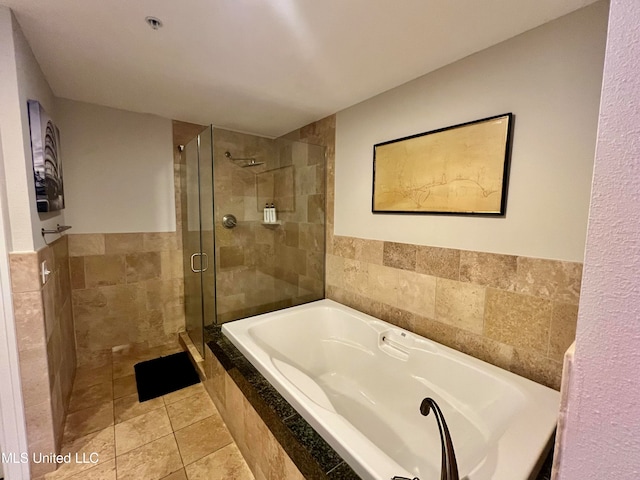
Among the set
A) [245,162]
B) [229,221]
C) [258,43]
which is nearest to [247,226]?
[229,221]

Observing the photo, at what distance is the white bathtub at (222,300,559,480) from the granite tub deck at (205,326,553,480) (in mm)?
34

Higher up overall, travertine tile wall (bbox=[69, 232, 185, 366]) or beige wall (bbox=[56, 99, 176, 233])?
beige wall (bbox=[56, 99, 176, 233])

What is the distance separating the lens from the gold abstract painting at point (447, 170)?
4.95 ft

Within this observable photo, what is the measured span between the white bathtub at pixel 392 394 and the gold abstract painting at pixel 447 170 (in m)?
0.90

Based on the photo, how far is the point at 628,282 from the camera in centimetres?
33

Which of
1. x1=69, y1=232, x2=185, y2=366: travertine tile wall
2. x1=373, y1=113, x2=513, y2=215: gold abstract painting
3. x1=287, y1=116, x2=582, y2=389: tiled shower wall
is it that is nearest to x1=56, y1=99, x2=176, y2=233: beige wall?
x1=69, y1=232, x2=185, y2=366: travertine tile wall

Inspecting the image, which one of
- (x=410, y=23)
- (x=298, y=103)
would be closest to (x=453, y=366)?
(x=410, y=23)

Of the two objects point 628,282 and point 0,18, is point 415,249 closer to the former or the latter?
point 628,282

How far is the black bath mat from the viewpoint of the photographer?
2299 mm

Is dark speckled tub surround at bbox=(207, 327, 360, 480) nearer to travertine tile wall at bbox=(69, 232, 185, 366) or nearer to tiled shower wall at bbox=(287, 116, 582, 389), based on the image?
tiled shower wall at bbox=(287, 116, 582, 389)

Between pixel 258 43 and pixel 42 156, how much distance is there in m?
1.36

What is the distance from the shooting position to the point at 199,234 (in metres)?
2.56

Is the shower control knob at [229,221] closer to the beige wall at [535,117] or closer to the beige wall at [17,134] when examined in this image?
the beige wall at [17,134]

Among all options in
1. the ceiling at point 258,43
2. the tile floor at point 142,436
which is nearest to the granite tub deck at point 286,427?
the tile floor at point 142,436
